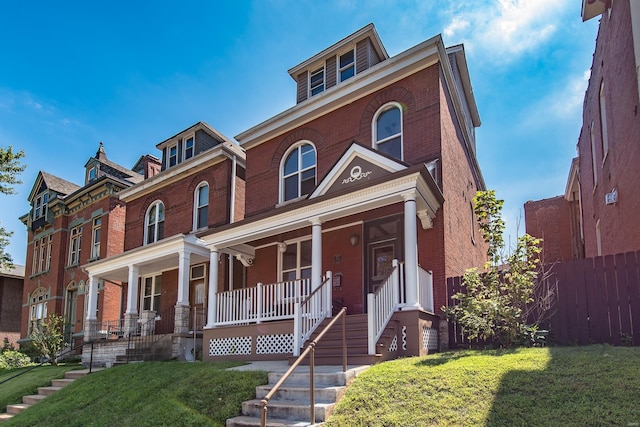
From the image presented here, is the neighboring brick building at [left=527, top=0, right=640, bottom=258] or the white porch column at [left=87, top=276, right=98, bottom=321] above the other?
the neighboring brick building at [left=527, top=0, right=640, bottom=258]

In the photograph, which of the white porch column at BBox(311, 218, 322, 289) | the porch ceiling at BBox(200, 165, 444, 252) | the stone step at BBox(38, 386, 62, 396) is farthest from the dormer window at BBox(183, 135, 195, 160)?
the white porch column at BBox(311, 218, 322, 289)

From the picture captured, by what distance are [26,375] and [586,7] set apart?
19.9m

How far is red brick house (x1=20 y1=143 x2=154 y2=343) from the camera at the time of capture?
82.1 ft

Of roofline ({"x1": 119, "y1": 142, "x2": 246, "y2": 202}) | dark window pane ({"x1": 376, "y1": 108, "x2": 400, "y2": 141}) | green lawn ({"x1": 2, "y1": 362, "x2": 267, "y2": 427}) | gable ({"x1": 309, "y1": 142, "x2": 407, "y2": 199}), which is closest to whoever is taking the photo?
green lawn ({"x1": 2, "y1": 362, "x2": 267, "y2": 427})

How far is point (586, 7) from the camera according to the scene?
14469 millimetres

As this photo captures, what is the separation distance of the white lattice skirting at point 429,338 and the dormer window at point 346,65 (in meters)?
8.62

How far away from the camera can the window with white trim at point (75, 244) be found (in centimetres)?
2719

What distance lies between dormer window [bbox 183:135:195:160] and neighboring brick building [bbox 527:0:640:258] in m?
14.7

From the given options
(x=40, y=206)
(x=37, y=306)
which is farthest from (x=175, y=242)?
(x=40, y=206)

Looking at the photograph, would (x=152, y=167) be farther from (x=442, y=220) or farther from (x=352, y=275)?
(x=442, y=220)

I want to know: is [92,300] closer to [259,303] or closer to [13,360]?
[13,360]

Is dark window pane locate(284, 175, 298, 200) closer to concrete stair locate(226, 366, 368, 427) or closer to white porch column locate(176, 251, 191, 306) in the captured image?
white porch column locate(176, 251, 191, 306)

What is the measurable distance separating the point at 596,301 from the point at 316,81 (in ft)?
36.1

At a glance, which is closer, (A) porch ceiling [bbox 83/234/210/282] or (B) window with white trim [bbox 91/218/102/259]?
(A) porch ceiling [bbox 83/234/210/282]
